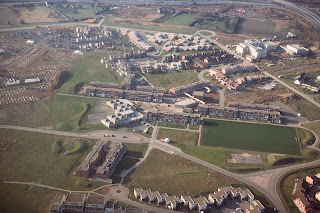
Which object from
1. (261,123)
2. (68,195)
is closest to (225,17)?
(261,123)

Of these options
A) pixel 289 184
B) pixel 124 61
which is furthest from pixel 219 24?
pixel 289 184

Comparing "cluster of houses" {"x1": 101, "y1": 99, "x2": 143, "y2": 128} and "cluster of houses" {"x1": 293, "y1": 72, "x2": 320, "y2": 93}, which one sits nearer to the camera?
"cluster of houses" {"x1": 101, "y1": 99, "x2": 143, "y2": 128}

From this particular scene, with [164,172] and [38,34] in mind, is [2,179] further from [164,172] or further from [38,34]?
[38,34]

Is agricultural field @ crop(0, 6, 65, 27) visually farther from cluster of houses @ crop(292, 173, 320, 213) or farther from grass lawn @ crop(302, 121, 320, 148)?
cluster of houses @ crop(292, 173, 320, 213)

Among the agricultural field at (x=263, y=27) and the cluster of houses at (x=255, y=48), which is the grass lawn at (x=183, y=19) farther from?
the cluster of houses at (x=255, y=48)

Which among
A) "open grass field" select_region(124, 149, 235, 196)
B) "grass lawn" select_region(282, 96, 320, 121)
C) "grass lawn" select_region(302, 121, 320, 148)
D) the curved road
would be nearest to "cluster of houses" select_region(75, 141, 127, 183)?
"open grass field" select_region(124, 149, 235, 196)

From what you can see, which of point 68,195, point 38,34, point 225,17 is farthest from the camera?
point 225,17

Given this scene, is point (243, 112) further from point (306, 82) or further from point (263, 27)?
point (263, 27)
